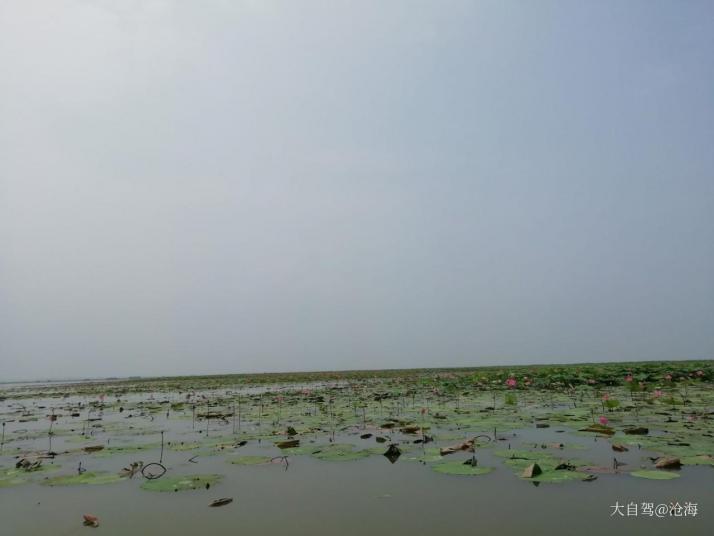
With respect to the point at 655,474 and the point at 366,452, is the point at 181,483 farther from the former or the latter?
the point at 655,474

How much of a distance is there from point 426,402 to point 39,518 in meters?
9.78

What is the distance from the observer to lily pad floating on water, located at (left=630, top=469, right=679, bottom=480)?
13.2ft

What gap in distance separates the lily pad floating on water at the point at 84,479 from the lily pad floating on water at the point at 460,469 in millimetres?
3700

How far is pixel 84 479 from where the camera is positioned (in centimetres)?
Result: 498

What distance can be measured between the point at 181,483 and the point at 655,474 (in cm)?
483

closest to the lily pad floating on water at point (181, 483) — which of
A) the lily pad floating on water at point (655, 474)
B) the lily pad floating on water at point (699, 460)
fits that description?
the lily pad floating on water at point (655, 474)

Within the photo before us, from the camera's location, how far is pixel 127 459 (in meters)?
6.13

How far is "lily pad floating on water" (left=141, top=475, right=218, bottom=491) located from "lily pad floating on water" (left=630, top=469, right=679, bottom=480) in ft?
14.3

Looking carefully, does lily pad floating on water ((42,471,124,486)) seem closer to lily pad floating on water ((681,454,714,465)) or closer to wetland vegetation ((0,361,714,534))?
wetland vegetation ((0,361,714,534))

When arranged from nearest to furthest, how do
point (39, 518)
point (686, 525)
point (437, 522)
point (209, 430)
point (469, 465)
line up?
point (686, 525) → point (437, 522) → point (39, 518) → point (469, 465) → point (209, 430)

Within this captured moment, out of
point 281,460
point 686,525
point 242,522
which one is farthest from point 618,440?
point 242,522

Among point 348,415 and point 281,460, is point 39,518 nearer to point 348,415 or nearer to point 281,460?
point 281,460

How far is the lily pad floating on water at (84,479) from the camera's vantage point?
4875 millimetres

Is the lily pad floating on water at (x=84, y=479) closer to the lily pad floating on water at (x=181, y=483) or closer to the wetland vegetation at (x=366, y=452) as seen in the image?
the wetland vegetation at (x=366, y=452)
